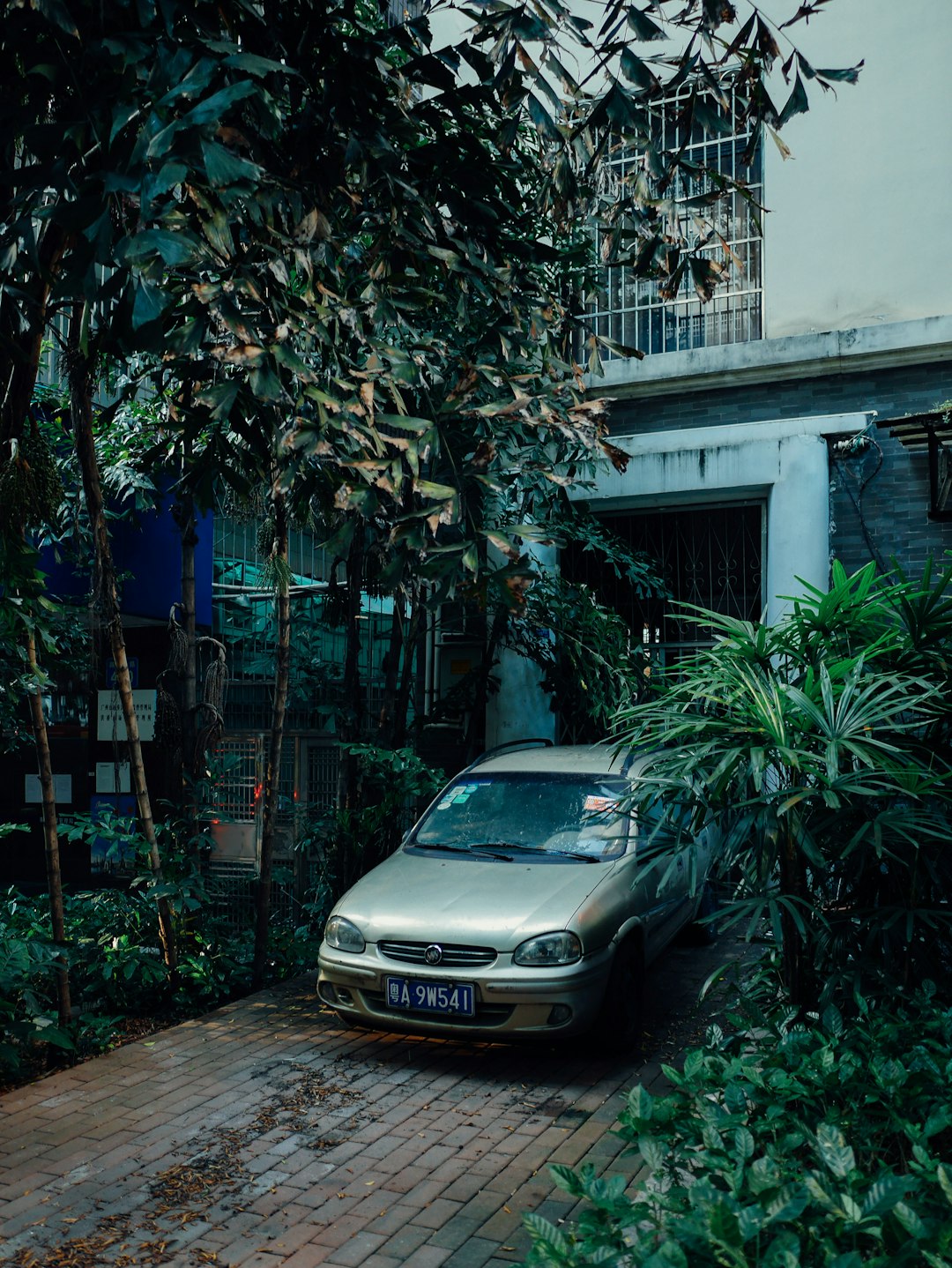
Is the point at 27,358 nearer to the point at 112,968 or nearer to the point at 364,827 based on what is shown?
the point at 112,968

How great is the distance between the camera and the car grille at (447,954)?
567 centimetres

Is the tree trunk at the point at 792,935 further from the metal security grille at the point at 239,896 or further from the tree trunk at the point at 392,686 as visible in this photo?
the tree trunk at the point at 392,686

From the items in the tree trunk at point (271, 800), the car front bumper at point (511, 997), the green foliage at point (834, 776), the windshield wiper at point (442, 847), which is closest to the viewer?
the green foliage at point (834, 776)

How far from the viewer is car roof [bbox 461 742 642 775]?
285 inches

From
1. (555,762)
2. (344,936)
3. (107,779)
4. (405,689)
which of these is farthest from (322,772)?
(344,936)

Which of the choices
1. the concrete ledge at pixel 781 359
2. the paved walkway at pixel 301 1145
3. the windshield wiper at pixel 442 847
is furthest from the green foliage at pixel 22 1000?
the concrete ledge at pixel 781 359

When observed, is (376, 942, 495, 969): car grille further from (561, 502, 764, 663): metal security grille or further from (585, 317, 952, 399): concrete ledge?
(561, 502, 764, 663): metal security grille

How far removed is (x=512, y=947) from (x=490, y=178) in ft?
12.2

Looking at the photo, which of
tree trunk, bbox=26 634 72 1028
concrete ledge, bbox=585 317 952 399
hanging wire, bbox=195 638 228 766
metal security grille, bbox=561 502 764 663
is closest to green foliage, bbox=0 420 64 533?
tree trunk, bbox=26 634 72 1028

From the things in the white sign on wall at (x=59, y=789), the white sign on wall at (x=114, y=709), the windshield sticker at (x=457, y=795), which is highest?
the white sign on wall at (x=114, y=709)

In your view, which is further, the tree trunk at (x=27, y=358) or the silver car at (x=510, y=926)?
the silver car at (x=510, y=926)

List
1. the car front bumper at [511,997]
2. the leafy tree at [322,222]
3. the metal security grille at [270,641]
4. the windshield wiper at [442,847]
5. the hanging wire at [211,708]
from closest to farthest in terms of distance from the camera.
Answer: the leafy tree at [322,222], the car front bumper at [511,997], the windshield wiper at [442,847], the hanging wire at [211,708], the metal security grille at [270,641]

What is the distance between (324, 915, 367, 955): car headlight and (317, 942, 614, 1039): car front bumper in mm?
167

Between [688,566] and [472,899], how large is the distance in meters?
5.56
